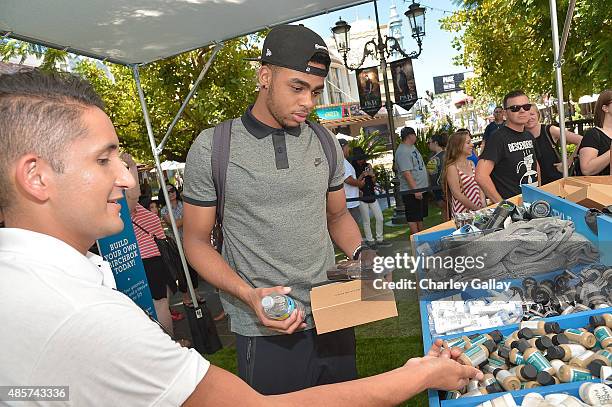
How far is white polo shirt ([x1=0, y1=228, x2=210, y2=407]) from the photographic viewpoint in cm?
81

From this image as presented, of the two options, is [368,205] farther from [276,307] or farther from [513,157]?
[276,307]

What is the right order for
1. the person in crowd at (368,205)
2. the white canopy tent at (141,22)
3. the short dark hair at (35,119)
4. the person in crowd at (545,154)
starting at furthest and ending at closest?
the person in crowd at (368,205) < the person in crowd at (545,154) < the white canopy tent at (141,22) < the short dark hair at (35,119)

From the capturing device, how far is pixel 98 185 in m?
1.01

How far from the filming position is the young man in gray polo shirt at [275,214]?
201cm

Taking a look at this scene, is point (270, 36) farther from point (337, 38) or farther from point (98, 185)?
point (337, 38)

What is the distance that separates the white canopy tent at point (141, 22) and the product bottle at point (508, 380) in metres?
3.67

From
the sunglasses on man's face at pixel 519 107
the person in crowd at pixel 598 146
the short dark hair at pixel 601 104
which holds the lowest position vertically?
the person in crowd at pixel 598 146

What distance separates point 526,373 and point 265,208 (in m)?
1.08

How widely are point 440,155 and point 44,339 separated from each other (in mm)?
8856

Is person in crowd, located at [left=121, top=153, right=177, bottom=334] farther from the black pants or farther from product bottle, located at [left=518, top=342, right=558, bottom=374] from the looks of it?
product bottle, located at [left=518, top=342, right=558, bottom=374]

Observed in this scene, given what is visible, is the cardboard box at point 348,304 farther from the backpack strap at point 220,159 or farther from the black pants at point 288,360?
the backpack strap at point 220,159

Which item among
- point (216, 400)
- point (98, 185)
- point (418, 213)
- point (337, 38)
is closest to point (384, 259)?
point (216, 400)

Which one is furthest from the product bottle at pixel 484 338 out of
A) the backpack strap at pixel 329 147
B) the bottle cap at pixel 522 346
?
the backpack strap at pixel 329 147

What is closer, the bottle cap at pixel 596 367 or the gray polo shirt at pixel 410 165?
the bottle cap at pixel 596 367
